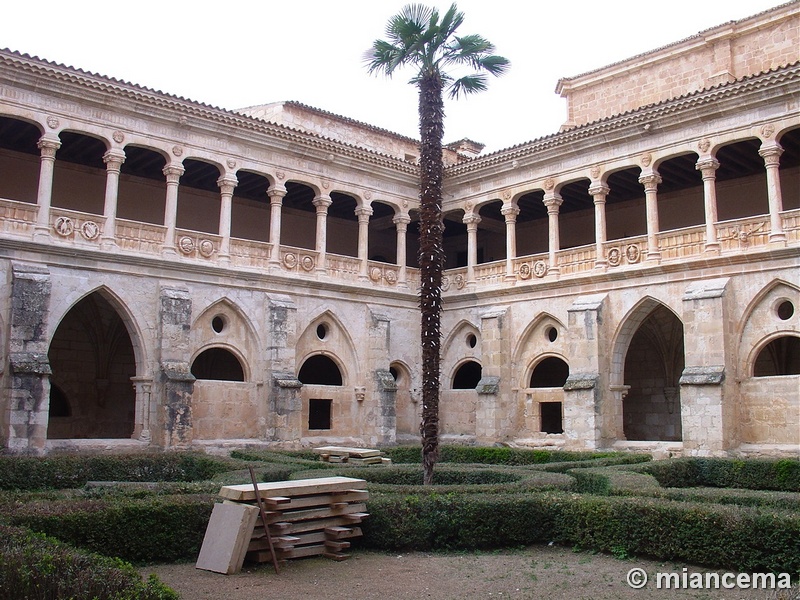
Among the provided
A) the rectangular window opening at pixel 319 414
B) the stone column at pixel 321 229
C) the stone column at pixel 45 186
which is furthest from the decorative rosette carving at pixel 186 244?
the rectangular window opening at pixel 319 414

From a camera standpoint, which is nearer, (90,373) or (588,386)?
(588,386)

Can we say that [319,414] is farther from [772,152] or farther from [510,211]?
[772,152]

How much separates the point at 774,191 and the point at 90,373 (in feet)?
65.4

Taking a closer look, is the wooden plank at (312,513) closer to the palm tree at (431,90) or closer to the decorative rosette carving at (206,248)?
the palm tree at (431,90)

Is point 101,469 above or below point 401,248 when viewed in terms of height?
below

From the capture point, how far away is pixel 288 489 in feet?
29.7

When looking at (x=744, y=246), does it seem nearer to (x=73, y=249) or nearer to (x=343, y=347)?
(x=343, y=347)

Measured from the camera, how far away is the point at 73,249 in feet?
62.7

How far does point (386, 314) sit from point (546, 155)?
710cm

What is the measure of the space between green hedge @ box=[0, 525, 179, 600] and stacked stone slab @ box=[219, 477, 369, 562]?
264 centimetres

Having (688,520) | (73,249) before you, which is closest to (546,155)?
(73,249)

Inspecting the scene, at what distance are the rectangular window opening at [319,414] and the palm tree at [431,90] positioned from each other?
10594 mm

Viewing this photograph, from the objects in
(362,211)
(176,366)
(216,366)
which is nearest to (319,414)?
(216,366)

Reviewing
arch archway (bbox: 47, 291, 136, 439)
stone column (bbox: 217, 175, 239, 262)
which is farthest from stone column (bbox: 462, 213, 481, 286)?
arch archway (bbox: 47, 291, 136, 439)
